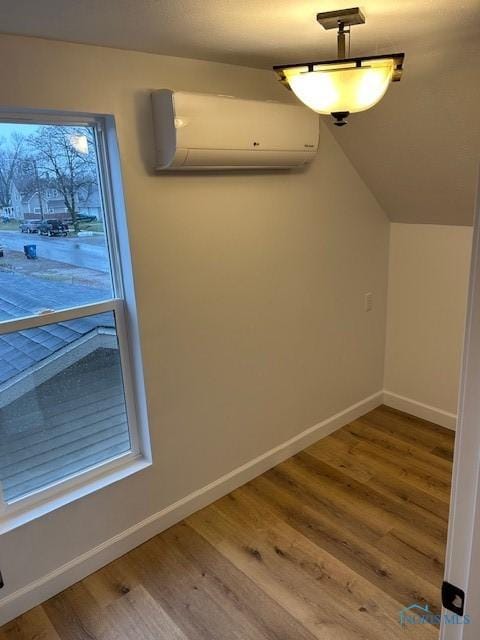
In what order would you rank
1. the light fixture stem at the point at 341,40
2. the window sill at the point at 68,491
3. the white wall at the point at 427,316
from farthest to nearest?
the white wall at the point at 427,316
the window sill at the point at 68,491
the light fixture stem at the point at 341,40

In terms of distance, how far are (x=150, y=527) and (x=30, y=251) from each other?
1489 mm

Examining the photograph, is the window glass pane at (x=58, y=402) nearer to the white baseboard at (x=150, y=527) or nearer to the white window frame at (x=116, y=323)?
the white window frame at (x=116, y=323)

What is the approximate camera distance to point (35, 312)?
196 cm

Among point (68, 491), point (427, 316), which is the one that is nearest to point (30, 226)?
point (68, 491)

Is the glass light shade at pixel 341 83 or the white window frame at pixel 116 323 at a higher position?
the glass light shade at pixel 341 83

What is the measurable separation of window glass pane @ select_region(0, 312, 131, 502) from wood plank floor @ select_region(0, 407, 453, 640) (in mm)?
558

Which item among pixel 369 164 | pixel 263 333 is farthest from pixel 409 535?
pixel 369 164

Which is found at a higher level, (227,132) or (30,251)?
(227,132)

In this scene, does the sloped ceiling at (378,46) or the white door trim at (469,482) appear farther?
the sloped ceiling at (378,46)

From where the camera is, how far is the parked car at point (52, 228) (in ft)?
6.35

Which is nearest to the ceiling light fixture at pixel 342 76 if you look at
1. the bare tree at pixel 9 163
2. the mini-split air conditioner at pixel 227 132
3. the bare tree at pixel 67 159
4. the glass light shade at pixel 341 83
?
the glass light shade at pixel 341 83

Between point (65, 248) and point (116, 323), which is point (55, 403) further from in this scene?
point (65, 248)

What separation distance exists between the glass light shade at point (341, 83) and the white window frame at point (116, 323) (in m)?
0.82

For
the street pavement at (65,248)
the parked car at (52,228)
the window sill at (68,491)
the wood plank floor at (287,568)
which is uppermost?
the parked car at (52,228)
